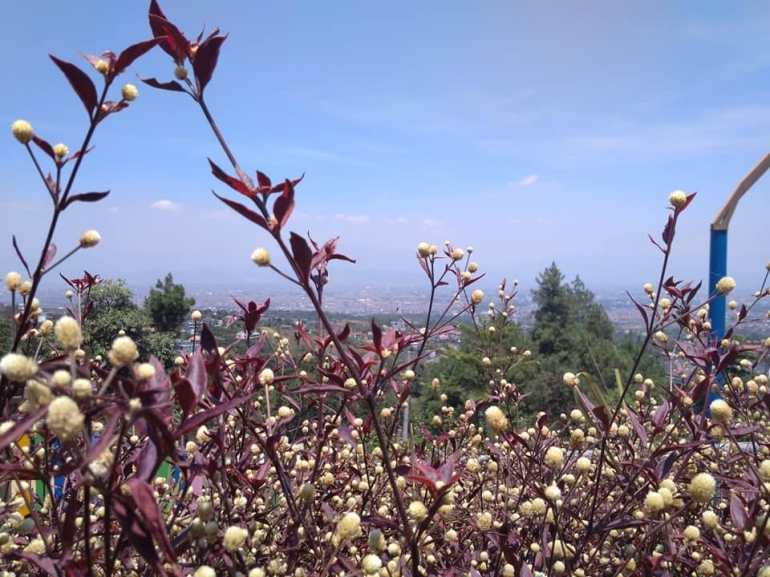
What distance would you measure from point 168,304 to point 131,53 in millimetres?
19376

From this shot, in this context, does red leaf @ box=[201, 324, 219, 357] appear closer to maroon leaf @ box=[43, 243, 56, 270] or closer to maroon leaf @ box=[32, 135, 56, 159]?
maroon leaf @ box=[43, 243, 56, 270]

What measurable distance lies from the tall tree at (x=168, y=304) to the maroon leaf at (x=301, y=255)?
62.1 feet

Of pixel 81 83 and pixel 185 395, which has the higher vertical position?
pixel 81 83

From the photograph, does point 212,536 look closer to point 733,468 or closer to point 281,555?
point 281,555

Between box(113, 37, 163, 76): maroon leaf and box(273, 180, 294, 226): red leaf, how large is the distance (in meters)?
0.32

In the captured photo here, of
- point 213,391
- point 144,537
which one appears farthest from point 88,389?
point 213,391

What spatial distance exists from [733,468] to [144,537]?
1869 mm

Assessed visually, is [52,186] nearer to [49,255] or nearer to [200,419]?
[49,255]

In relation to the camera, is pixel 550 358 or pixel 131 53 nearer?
pixel 131 53

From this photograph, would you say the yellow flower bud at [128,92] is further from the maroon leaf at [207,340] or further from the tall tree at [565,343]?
the tall tree at [565,343]

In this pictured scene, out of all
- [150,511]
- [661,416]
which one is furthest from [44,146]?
[661,416]

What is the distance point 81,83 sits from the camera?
0.82 meters

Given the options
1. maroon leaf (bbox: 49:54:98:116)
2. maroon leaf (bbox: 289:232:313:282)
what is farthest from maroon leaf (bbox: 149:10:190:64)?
maroon leaf (bbox: 289:232:313:282)

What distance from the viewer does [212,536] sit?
2.75 feet
